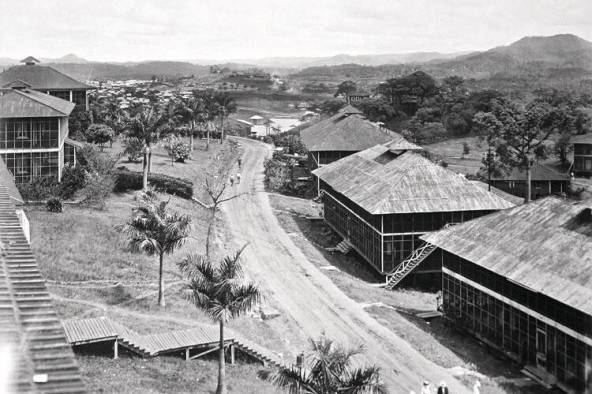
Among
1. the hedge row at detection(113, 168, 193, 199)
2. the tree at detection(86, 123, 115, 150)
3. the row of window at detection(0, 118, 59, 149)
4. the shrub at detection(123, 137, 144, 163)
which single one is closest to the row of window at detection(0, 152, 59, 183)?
the row of window at detection(0, 118, 59, 149)

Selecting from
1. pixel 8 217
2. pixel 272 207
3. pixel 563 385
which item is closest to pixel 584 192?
pixel 272 207

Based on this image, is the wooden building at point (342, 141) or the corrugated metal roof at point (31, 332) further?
the wooden building at point (342, 141)

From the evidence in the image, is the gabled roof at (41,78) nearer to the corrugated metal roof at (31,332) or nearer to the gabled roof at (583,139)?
the gabled roof at (583,139)

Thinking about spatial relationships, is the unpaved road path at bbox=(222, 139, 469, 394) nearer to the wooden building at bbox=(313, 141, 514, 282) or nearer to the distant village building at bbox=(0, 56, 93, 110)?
the wooden building at bbox=(313, 141, 514, 282)

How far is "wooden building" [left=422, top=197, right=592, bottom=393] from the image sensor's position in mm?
29078

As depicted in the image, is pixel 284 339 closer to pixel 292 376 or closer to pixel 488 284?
pixel 488 284

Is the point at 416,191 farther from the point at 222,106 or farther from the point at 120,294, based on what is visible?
the point at 222,106

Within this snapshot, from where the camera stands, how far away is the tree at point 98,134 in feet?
243

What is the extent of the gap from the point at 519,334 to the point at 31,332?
2826cm

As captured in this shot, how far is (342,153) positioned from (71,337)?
187ft

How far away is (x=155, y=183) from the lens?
65.8 meters

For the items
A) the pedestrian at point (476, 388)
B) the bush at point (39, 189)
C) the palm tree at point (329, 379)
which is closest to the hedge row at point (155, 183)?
the bush at point (39, 189)

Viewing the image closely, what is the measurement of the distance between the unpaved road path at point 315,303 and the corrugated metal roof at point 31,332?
2200 cm

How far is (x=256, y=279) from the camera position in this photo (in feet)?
153
